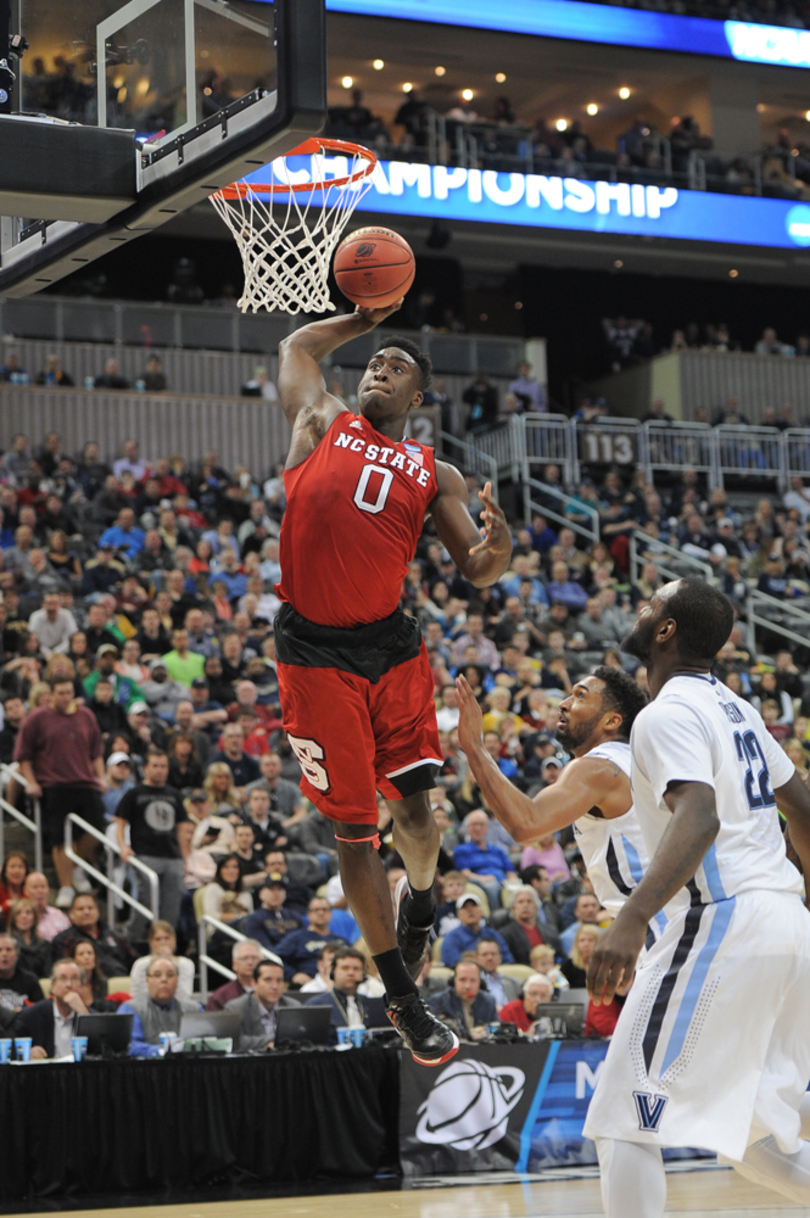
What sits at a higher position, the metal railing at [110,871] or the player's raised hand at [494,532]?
the player's raised hand at [494,532]

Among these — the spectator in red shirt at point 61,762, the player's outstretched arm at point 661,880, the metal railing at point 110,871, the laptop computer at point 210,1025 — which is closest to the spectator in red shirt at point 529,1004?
the laptop computer at point 210,1025

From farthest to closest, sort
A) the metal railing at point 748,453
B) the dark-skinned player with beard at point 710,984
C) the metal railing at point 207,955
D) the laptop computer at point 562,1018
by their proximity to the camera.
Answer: the metal railing at point 748,453
the metal railing at point 207,955
the laptop computer at point 562,1018
the dark-skinned player with beard at point 710,984

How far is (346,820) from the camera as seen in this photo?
5949 millimetres

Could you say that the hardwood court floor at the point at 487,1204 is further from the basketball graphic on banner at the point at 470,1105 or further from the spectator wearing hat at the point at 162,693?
Result: the spectator wearing hat at the point at 162,693

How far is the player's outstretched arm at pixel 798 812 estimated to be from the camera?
4.72m

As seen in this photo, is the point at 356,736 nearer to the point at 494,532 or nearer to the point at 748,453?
the point at 494,532

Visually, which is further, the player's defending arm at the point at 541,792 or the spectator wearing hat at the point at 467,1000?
the spectator wearing hat at the point at 467,1000

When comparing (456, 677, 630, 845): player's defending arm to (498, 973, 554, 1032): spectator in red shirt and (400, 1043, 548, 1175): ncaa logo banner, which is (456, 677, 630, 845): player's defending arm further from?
(498, 973, 554, 1032): spectator in red shirt

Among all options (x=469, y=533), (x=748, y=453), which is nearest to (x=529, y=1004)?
(x=469, y=533)

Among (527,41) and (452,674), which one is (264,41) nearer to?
(452,674)

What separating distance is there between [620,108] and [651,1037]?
2931cm

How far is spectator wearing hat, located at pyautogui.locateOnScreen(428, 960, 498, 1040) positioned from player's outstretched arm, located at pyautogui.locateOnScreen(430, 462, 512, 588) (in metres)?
5.34

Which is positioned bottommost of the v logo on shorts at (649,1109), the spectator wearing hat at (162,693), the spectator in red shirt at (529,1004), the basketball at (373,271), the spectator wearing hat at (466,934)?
the spectator in red shirt at (529,1004)

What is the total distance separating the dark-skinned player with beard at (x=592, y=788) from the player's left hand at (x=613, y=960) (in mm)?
1655
